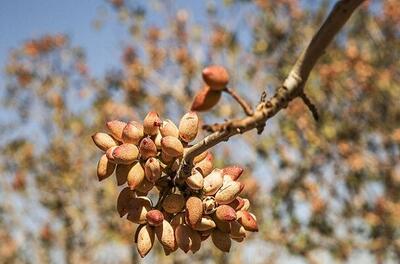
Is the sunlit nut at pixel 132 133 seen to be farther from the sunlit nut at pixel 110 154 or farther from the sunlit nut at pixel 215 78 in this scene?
the sunlit nut at pixel 215 78

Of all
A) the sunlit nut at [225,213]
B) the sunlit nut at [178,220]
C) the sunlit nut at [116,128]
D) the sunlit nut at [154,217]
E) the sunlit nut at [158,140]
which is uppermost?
the sunlit nut at [116,128]

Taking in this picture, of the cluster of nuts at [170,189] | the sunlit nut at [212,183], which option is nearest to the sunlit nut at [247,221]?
the cluster of nuts at [170,189]

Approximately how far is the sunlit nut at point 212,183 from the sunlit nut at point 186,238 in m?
0.12

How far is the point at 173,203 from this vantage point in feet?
4.50

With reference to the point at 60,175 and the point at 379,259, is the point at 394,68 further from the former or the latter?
the point at 60,175

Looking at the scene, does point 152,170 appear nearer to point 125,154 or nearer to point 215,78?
point 125,154

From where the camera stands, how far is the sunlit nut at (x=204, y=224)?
4.43 feet

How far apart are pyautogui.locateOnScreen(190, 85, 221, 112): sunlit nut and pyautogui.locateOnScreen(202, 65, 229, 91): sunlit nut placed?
0.01 m

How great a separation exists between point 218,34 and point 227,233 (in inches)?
292

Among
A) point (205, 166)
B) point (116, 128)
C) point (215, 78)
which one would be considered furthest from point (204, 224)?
point (215, 78)

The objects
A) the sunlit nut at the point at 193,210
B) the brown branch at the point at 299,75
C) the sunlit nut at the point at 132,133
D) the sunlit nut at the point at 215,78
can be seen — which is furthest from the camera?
the sunlit nut at the point at 132,133

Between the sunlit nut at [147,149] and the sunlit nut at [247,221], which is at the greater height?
the sunlit nut at [147,149]

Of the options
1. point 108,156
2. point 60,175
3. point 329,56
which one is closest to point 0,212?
point 60,175

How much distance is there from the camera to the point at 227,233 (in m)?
1.41
